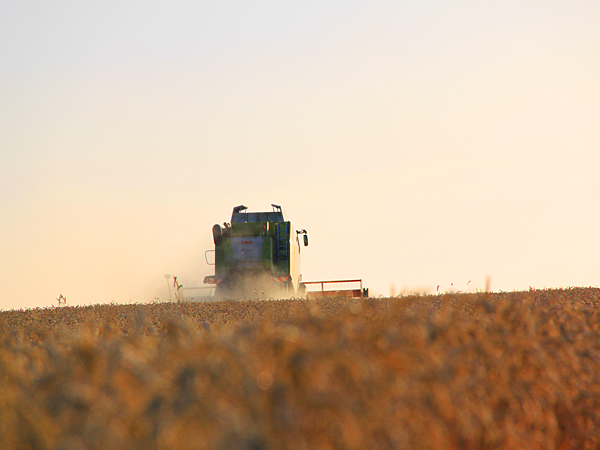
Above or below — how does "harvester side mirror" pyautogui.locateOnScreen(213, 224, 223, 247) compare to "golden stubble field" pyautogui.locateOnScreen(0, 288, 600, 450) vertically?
above

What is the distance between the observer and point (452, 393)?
84.8 inches

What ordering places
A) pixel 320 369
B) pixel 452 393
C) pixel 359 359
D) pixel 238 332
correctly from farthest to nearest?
1. pixel 238 332
2. pixel 452 393
3. pixel 359 359
4. pixel 320 369

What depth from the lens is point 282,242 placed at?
63.0ft

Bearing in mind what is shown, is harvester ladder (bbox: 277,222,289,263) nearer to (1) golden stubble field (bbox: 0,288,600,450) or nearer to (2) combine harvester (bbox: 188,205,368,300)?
(2) combine harvester (bbox: 188,205,368,300)

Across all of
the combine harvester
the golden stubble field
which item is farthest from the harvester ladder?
the golden stubble field

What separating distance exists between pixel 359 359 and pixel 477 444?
786mm

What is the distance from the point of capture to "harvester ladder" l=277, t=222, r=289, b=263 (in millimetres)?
19094

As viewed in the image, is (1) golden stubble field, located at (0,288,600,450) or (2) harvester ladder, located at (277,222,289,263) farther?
(2) harvester ladder, located at (277,222,289,263)

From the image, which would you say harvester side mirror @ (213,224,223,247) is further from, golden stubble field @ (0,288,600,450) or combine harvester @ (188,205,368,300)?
golden stubble field @ (0,288,600,450)

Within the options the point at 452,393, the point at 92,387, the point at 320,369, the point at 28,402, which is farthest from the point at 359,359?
→ the point at 28,402

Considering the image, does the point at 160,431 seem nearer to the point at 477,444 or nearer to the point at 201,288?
the point at 477,444

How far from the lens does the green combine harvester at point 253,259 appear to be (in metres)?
18.8

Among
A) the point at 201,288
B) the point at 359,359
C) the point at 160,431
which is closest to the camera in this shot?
the point at 160,431

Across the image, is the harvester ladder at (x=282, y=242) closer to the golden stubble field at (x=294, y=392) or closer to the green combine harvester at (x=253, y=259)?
the green combine harvester at (x=253, y=259)
